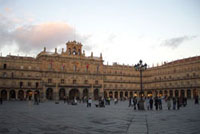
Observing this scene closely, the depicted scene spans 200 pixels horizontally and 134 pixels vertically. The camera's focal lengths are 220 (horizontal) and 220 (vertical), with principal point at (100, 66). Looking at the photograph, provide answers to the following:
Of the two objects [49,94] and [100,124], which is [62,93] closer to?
[49,94]

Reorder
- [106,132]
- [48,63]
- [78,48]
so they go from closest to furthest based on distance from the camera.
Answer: [106,132] < [48,63] < [78,48]

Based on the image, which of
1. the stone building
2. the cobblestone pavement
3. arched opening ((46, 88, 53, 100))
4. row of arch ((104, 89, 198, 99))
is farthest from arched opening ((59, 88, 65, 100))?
the cobblestone pavement

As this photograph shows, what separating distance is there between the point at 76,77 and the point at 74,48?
9.54m

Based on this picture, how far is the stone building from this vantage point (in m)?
63.2

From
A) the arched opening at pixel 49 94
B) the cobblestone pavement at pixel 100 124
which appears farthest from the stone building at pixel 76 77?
the cobblestone pavement at pixel 100 124

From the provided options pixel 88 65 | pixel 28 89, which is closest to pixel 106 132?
pixel 28 89

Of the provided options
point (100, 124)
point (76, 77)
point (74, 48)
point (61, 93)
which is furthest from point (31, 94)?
point (100, 124)

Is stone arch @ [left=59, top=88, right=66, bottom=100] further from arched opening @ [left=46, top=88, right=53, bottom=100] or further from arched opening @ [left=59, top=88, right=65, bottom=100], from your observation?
arched opening @ [left=46, top=88, right=53, bottom=100]

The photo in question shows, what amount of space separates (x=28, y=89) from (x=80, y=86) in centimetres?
1576

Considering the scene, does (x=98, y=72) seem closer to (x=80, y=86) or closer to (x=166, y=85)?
(x=80, y=86)

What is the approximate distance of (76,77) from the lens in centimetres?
7081

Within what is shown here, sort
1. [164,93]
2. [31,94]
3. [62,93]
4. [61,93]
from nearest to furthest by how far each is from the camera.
A: [31,94] → [61,93] → [62,93] → [164,93]

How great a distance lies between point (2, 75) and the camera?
6100 centimetres

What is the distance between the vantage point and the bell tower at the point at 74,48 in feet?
232
